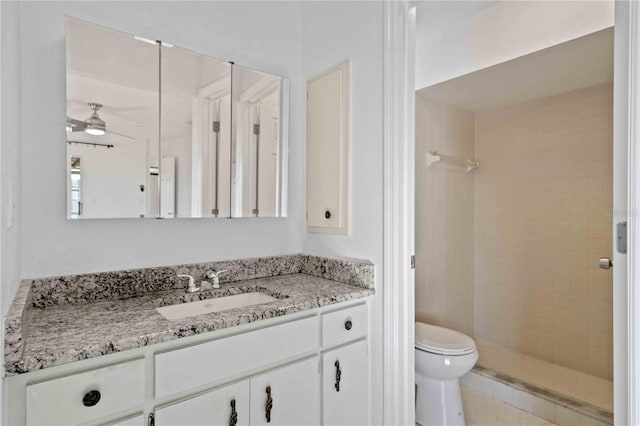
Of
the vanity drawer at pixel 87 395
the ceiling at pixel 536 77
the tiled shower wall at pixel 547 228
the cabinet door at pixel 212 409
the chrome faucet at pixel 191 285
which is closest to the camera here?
the vanity drawer at pixel 87 395

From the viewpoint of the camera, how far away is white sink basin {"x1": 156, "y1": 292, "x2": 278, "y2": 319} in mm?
1441

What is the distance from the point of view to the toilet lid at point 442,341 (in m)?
1.98

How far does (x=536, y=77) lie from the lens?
7.63ft

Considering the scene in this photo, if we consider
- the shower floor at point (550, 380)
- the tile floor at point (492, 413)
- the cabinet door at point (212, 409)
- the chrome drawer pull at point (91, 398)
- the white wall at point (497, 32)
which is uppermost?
the white wall at point (497, 32)

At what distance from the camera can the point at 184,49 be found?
5.28 feet

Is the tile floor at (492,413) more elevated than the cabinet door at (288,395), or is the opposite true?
the cabinet door at (288,395)

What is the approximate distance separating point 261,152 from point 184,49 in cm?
58

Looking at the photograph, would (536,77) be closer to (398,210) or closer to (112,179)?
(398,210)

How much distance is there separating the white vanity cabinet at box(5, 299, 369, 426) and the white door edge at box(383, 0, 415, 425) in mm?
121

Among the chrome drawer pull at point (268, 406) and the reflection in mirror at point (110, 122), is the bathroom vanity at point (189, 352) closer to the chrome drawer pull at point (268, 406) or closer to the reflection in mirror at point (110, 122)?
the chrome drawer pull at point (268, 406)

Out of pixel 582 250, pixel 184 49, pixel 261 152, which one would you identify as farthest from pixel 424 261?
pixel 184 49

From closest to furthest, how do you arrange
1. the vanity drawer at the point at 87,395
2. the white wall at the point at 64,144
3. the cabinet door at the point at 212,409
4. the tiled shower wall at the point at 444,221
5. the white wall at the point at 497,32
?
the vanity drawer at the point at 87,395
the cabinet door at the point at 212,409
the white wall at the point at 64,144
the white wall at the point at 497,32
the tiled shower wall at the point at 444,221

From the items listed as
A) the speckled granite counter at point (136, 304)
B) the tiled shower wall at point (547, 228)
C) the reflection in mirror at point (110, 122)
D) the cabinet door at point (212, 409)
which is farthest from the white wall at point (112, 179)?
the tiled shower wall at point (547, 228)

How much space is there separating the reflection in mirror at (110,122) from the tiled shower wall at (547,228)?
2612mm
